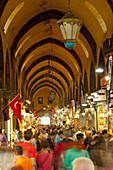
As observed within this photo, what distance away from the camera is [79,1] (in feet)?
61.0

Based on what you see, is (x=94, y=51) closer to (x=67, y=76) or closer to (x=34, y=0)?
(x=34, y=0)

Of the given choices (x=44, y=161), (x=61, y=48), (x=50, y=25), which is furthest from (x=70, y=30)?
(x=61, y=48)

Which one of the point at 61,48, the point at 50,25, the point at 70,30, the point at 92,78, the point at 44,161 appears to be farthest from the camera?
the point at 61,48

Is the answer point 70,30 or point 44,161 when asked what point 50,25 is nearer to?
point 70,30

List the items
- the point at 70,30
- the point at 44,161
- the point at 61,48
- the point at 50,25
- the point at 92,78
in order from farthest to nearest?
the point at 61,48 < the point at 50,25 < the point at 92,78 < the point at 70,30 < the point at 44,161

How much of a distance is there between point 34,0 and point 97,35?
425cm

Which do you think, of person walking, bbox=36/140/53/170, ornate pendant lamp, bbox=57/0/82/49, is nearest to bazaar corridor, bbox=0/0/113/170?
ornate pendant lamp, bbox=57/0/82/49

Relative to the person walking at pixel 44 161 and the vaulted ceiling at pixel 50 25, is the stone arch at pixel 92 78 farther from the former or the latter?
the person walking at pixel 44 161

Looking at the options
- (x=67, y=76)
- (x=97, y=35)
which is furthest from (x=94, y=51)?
(x=67, y=76)

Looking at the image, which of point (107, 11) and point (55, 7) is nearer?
point (107, 11)

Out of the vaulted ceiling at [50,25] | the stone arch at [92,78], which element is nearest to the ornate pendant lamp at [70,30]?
the vaulted ceiling at [50,25]

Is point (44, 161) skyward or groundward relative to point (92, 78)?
groundward

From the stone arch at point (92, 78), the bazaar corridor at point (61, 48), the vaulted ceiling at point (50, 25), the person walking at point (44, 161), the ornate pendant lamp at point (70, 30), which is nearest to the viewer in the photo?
the person walking at point (44, 161)

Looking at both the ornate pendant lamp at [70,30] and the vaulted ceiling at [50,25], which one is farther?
the vaulted ceiling at [50,25]
